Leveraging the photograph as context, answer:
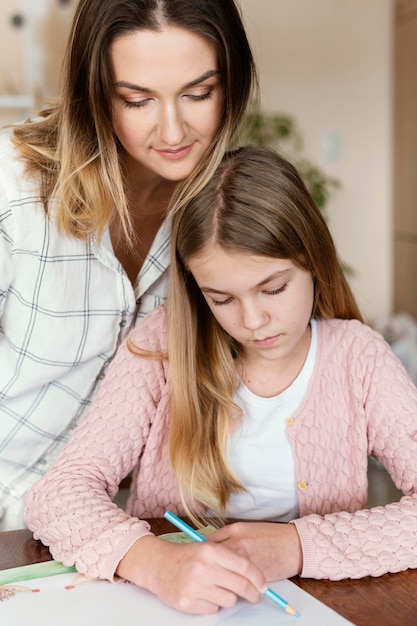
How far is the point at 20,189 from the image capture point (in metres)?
1.37

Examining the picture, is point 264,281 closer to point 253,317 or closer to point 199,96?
point 253,317

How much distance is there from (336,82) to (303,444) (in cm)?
307

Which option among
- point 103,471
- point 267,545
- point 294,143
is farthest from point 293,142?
point 267,545

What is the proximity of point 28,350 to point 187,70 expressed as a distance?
0.53m

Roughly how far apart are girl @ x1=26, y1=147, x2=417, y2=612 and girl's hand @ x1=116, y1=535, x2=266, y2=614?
0.11m

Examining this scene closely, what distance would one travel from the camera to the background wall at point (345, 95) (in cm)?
403

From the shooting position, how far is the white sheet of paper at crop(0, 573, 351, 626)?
0.97 m

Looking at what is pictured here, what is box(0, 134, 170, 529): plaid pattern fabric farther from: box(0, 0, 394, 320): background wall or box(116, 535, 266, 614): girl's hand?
box(0, 0, 394, 320): background wall

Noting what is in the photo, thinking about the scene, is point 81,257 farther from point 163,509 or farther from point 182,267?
point 163,509

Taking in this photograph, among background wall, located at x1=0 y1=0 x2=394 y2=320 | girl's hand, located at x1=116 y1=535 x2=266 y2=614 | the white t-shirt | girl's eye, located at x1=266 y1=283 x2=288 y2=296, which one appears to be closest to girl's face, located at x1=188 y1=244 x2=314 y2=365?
girl's eye, located at x1=266 y1=283 x2=288 y2=296

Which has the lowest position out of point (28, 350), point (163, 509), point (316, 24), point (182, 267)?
point (163, 509)

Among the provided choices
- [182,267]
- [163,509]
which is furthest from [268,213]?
[163,509]

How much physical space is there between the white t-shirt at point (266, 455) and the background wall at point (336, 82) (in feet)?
8.11

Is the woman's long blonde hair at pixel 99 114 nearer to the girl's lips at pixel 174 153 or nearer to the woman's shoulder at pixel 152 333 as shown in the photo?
the girl's lips at pixel 174 153
